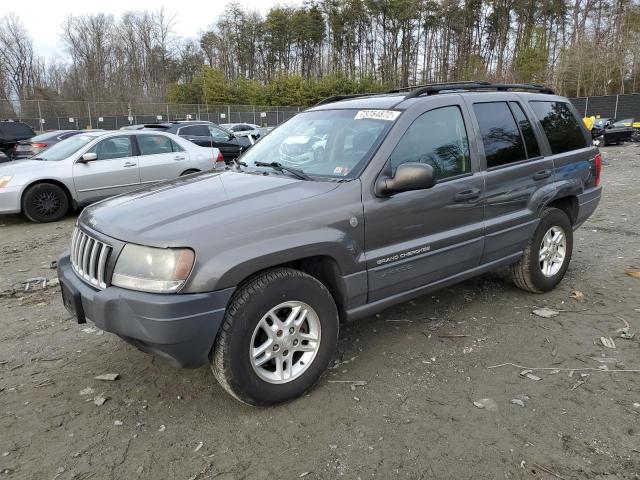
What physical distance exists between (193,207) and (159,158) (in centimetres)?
702

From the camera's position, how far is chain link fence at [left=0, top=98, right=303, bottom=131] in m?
31.2

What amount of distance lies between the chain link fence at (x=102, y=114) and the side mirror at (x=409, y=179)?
2611 centimetres

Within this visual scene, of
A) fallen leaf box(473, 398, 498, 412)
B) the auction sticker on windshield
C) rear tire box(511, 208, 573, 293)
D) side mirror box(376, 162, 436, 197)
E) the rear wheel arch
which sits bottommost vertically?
fallen leaf box(473, 398, 498, 412)

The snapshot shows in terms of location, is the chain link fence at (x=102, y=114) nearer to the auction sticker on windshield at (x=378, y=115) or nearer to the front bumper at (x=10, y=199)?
the front bumper at (x=10, y=199)

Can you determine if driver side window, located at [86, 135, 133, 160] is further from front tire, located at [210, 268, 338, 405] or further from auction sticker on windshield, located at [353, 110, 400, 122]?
front tire, located at [210, 268, 338, 405]

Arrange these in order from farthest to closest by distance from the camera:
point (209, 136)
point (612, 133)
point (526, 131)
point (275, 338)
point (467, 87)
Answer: point (612, 133), point (209, 136), point (526, 131), point (467, 87), point (275, 338)

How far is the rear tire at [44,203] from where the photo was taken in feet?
26.9

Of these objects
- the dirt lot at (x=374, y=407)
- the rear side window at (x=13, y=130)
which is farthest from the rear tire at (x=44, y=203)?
the rear side window at (x=13, y=130)

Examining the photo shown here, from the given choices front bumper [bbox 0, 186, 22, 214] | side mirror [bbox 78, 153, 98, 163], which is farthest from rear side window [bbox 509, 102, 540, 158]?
front bumper [bbox 0, 186, 22, 214]

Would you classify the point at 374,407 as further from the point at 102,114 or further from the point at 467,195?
the point at 102,114

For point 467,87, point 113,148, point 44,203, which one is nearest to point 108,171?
point 113,148

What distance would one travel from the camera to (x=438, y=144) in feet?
11.8

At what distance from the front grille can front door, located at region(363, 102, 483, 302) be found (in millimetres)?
1550

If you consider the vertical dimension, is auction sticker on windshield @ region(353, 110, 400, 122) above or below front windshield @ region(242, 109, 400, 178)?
above
